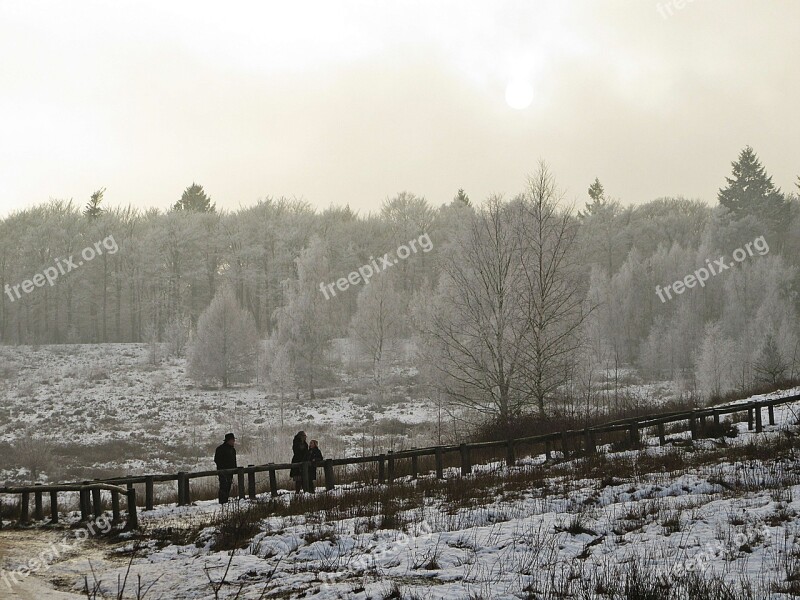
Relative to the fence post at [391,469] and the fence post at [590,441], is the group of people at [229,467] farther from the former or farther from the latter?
the fence post at [590,441]

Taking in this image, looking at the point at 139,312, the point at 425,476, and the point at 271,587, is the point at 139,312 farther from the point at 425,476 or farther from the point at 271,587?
the point at 271,587

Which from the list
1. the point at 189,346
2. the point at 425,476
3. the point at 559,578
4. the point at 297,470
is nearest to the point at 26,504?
the point at 297,470

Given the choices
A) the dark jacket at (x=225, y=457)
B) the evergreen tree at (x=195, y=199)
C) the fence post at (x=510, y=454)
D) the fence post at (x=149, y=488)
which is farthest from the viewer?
the evergreen tree at (x=195, y=199)

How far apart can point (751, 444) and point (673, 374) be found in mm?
50383

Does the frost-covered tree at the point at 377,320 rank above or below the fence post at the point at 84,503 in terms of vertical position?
above

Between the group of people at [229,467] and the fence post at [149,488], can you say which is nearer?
the fence post at [149,488]

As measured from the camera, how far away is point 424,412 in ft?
156
